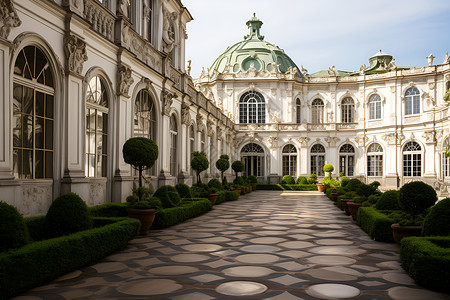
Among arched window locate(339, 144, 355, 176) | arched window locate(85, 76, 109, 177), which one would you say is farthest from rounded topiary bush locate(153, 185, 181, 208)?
arched window locate(339, 144, 355, 176)

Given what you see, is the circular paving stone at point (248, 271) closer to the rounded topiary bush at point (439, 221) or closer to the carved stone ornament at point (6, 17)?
the rounded topiary bush at point (439, 221)

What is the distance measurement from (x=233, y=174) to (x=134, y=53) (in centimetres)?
2322

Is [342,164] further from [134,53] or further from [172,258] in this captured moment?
[172,258]

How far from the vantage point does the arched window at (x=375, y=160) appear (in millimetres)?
38406

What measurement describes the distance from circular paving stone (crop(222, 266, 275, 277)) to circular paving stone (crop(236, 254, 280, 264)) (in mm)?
446

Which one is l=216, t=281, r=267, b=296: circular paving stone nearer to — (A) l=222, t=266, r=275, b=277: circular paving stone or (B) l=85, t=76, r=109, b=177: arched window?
(A) l=222, t=266, r=275, b=277: circular paving stone

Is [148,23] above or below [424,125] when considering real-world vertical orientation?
above

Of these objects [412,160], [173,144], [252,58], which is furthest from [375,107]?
[173,144]

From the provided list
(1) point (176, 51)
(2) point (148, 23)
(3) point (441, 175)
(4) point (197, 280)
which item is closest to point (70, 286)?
(4) point (197, 280)

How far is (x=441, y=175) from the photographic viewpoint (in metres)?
32.9

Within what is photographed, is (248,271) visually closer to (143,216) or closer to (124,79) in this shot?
(143,216)

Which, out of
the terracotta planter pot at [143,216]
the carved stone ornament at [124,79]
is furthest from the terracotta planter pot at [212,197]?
the terracotta planter pot at [143,216]

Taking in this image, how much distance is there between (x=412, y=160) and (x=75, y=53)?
33.4 m

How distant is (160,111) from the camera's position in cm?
1591
